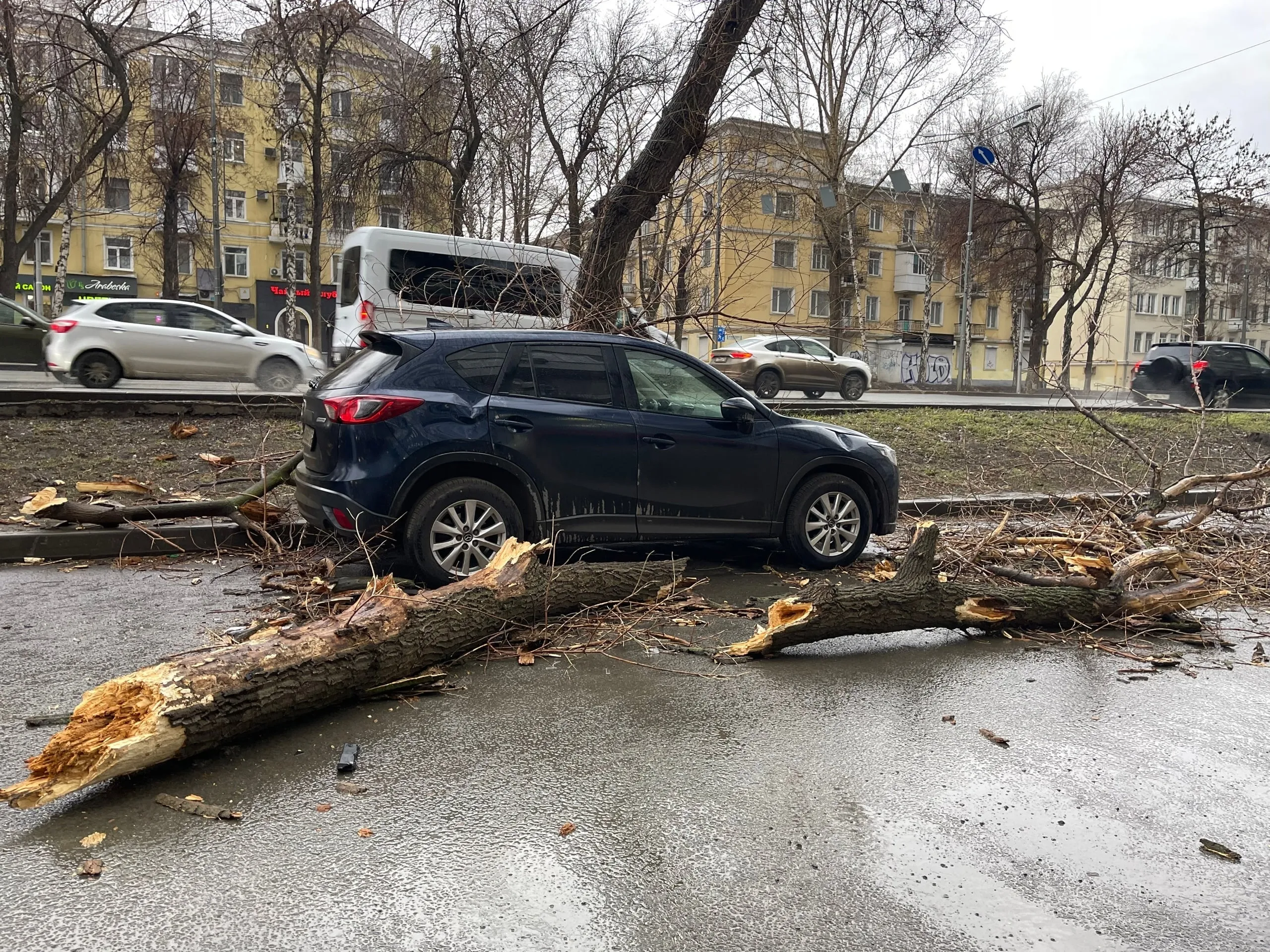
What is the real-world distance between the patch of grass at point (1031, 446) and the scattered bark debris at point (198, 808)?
27.1 feet

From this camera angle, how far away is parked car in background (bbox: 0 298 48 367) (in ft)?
61.1

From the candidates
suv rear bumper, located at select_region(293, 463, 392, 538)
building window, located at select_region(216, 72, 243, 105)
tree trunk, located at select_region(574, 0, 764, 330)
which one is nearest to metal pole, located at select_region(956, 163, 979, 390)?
tree trunk, located at select_region(574, 0, 764, 330)

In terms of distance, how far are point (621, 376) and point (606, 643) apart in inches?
84.7

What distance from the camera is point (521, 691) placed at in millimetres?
4504

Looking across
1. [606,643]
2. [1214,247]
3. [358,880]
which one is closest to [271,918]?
[358,880]

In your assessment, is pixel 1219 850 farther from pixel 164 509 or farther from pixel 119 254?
→ pixel 119 254

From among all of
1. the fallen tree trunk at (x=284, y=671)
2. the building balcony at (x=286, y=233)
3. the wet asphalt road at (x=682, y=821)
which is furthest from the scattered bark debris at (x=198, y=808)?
the building balcony at (x=286, y=233)

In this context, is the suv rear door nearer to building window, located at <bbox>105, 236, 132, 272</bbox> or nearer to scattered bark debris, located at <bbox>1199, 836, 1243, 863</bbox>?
scattered bark debris, located at <bbox>1199, 836, 1243, 863</bbox>

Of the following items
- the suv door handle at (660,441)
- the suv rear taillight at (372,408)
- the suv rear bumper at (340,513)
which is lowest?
the suv rear bumper at (340,513)

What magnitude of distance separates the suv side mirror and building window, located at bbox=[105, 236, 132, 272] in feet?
169

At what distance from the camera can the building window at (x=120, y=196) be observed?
4612 cm

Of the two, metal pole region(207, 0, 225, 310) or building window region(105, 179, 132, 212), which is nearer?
→ metal pole region(207, 0, 225, 310)

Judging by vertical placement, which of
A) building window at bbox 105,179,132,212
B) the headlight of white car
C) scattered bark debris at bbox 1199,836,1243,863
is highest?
building window at bbox 105,179,132,212

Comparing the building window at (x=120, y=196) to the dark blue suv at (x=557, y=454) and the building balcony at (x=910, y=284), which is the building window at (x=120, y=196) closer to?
the building balcony at (x=910, y=284)
